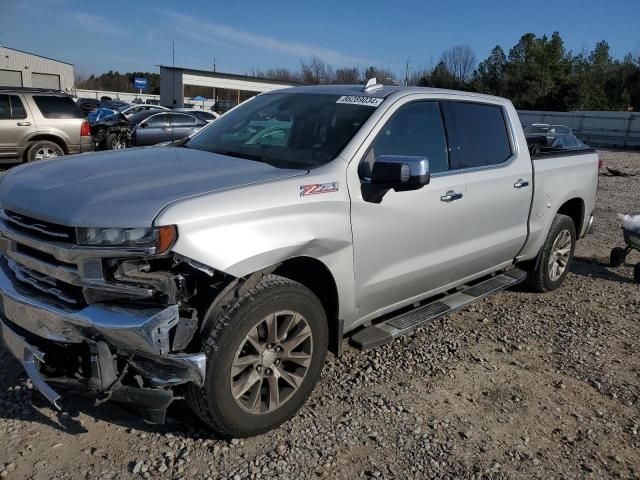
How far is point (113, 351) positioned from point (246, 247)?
78 cm

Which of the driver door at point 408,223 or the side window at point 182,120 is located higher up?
the side window at point 182,120

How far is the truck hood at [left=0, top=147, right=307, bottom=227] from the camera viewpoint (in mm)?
2533

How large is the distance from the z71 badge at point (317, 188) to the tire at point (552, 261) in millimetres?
3054

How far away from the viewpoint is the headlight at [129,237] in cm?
248

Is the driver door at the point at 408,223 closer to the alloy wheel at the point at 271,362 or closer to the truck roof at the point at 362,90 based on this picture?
the truck roof at the point at 362,90

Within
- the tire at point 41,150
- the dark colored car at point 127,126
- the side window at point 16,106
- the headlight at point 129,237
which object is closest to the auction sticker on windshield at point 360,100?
the headlight at point 129,237

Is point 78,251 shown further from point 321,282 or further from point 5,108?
Result: point 5,108

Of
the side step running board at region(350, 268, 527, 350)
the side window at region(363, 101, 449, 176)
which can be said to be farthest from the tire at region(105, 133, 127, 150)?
the side window at region(363, 101, 449, 176)

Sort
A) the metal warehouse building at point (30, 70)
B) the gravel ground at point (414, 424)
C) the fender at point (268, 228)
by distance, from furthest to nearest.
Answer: the metal warehouse building at point (30, 70)
the gravel ground at point (414, 424)
the fender at point (268, 228)

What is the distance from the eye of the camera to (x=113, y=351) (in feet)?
8.49

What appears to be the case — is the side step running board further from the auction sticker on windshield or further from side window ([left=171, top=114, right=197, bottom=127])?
side window ([left=171, top=114, right=197, bottom=127])

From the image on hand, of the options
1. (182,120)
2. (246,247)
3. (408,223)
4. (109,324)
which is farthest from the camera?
(182,120)

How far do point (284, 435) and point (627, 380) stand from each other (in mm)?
2570

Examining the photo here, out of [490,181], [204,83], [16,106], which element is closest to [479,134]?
[490,181]
